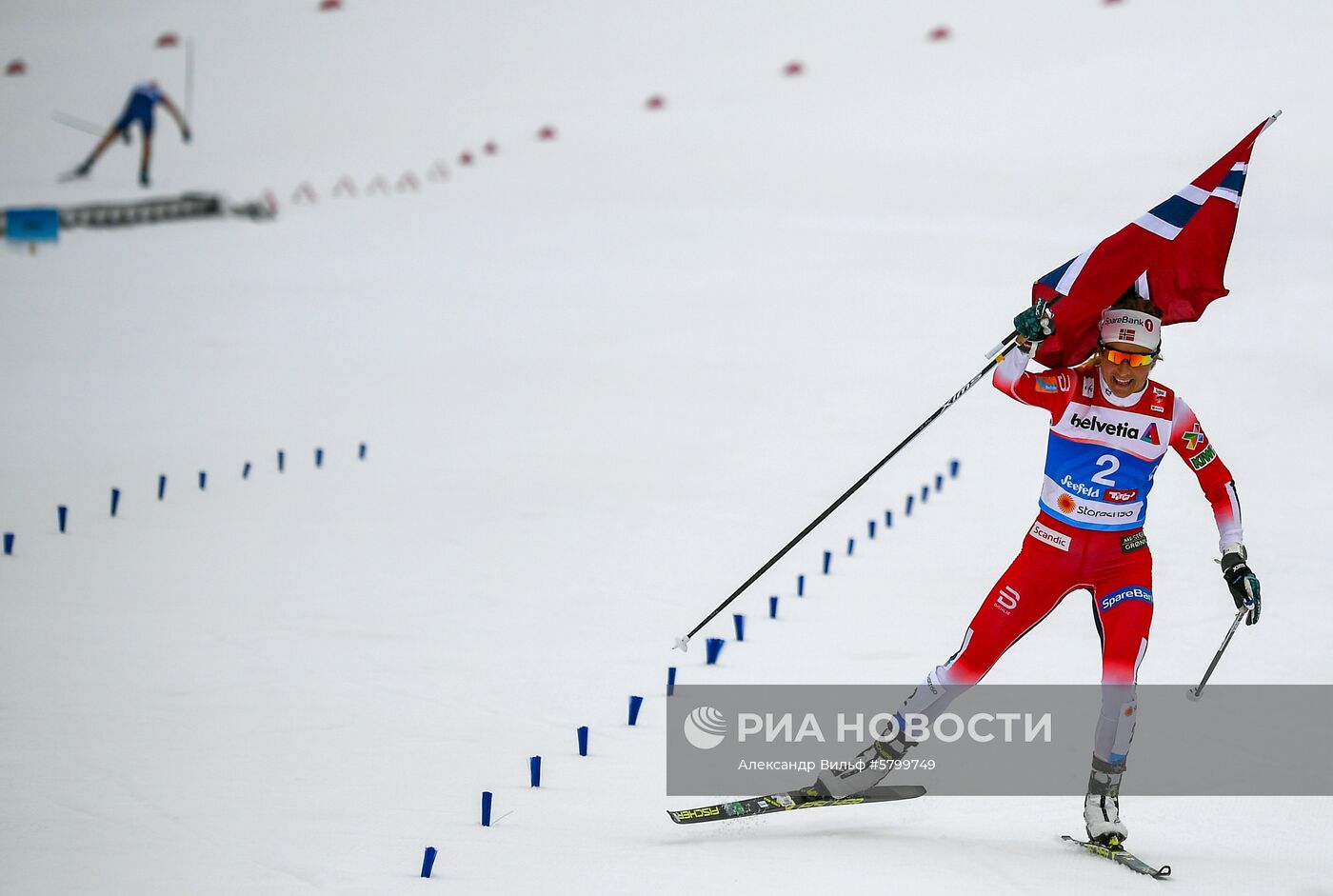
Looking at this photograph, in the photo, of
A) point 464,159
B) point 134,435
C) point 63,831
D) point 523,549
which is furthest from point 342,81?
point 63,831

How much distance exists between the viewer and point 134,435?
467 inches

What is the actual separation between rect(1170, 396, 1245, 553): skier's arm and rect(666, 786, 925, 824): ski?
1.51 m

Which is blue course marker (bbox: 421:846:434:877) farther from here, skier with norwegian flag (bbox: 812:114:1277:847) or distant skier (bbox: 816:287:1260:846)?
distant skier (bbox: 816:287:1260:846)

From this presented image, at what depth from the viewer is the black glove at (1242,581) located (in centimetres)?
563

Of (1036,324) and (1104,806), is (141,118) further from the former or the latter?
(1104,806)

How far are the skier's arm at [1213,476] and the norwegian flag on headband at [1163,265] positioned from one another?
1.33 feet

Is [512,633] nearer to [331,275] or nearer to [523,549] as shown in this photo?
[523,549]

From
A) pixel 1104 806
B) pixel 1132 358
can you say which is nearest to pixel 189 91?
pixel 1132 358

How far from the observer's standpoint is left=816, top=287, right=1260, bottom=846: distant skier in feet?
18.4

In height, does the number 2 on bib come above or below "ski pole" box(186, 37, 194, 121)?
below

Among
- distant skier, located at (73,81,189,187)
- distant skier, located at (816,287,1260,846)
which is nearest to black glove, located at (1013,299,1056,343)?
distant skier, located at (816,287,1260,846)

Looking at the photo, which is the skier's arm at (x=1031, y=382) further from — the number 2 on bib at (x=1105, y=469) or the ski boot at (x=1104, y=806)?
the ski boot at (x=1104, y=806)

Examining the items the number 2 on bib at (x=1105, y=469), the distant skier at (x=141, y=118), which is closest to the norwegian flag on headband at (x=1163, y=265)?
the number 2 on bib at (x=1105, y=469)

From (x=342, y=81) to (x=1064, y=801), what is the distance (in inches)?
858
